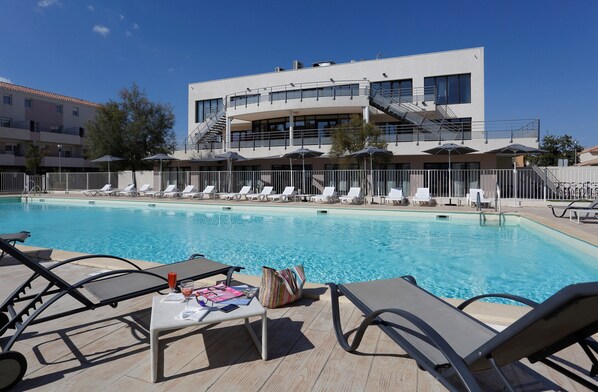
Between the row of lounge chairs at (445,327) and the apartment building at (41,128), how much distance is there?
3499cm

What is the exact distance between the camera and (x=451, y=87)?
2294cm

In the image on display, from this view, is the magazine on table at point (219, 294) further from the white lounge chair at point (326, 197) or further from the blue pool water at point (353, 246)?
the white lounge chair at point (326, 197)

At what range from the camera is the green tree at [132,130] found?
26.5m

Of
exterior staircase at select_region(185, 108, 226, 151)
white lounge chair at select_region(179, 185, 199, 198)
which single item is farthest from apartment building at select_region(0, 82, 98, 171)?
white lounge chair at select_region(179, 185, 199, 198)

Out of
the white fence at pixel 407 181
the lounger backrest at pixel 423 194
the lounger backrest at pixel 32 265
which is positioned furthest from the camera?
the white fence at pixel 407 181

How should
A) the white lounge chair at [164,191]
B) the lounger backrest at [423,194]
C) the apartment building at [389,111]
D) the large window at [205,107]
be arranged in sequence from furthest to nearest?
1. the large window at [205,107]
2. the white lounge chair at [164,191]
3. the apartment building at [389,111]
4. the lounger backrest at [423,194]

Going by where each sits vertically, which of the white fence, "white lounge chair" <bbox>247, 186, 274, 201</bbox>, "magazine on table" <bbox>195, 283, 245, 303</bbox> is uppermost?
the white fence

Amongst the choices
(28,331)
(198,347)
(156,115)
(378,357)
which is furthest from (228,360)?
(156,115)

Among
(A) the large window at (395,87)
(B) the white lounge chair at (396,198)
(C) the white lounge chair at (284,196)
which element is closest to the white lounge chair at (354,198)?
(B) the white lounge chair at (396,198)

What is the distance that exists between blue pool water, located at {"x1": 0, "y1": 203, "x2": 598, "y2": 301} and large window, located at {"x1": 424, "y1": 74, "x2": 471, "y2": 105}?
13.1 m

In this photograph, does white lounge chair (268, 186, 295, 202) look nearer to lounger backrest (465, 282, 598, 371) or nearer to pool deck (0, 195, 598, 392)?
pool deck (0, 195, 598, 392)

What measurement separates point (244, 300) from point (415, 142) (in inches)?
750

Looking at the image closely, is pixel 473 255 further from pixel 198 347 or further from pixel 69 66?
pixel 69 66

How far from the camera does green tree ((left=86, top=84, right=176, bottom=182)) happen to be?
26.5m
